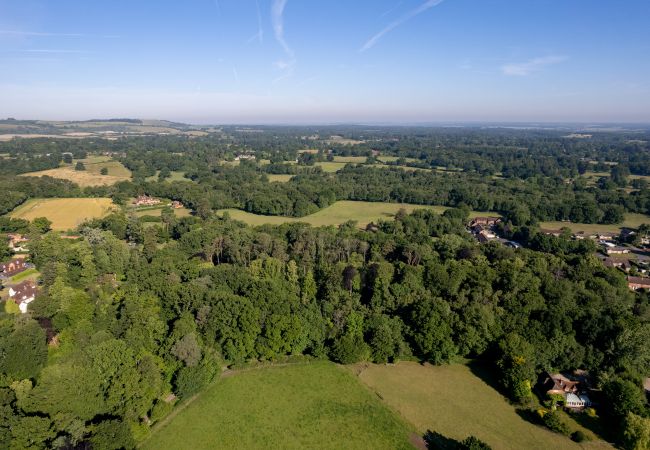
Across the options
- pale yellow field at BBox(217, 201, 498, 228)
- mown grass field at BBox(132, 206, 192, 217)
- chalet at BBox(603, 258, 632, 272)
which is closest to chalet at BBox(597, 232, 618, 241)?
chalet at BBox(603, 258, 632, 272)

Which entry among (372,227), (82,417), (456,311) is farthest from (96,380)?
(372,227)

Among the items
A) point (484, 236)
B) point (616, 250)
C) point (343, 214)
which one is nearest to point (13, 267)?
point (343, 214)

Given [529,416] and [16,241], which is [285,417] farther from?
[16,241]

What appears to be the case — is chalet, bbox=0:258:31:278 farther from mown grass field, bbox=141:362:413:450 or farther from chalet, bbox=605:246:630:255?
chalet, bbox=605:246:630:255

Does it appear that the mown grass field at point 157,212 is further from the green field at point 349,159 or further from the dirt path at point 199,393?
the green field at point 349,159

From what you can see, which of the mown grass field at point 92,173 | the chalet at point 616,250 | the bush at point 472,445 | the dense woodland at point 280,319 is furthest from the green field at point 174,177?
the bush at point 472,445

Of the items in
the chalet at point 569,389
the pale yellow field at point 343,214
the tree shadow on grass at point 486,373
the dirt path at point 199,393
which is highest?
the chalet at point 569,389
